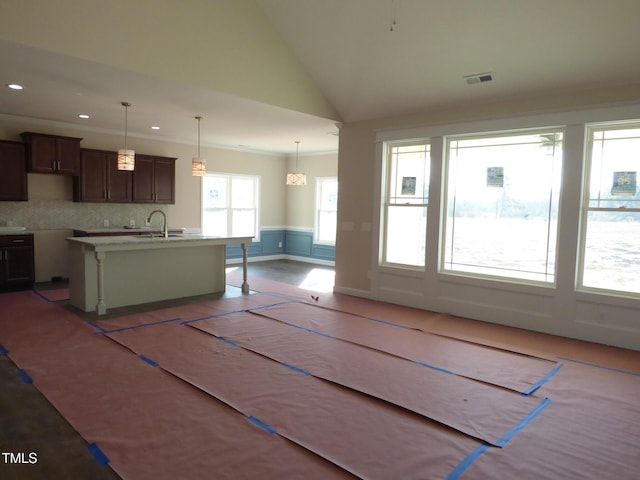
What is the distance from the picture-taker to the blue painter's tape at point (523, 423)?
247cm

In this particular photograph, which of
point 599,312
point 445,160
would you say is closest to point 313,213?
point 445,160

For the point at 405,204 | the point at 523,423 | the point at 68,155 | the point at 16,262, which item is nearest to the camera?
the point at 523,423

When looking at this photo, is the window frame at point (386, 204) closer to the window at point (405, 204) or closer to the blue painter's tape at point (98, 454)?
the window at point (405, 204)

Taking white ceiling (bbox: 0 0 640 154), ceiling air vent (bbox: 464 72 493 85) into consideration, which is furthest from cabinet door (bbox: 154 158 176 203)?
ceiling air vent (bbox: 464 72 493 85)

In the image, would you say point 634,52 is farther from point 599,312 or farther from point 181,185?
point 181,185

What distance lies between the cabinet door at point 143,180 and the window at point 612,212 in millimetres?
6816

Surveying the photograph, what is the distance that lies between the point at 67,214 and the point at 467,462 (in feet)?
23.3

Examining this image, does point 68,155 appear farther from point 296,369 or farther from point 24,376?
point 296,369

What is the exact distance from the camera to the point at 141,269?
548cm

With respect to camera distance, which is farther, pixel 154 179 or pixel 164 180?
pixel 164 180

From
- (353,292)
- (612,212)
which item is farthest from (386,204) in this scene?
(612,212)

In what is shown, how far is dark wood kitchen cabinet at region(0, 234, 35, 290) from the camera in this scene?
5965 millimetres

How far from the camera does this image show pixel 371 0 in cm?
434

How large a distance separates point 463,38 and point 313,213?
5.96m
